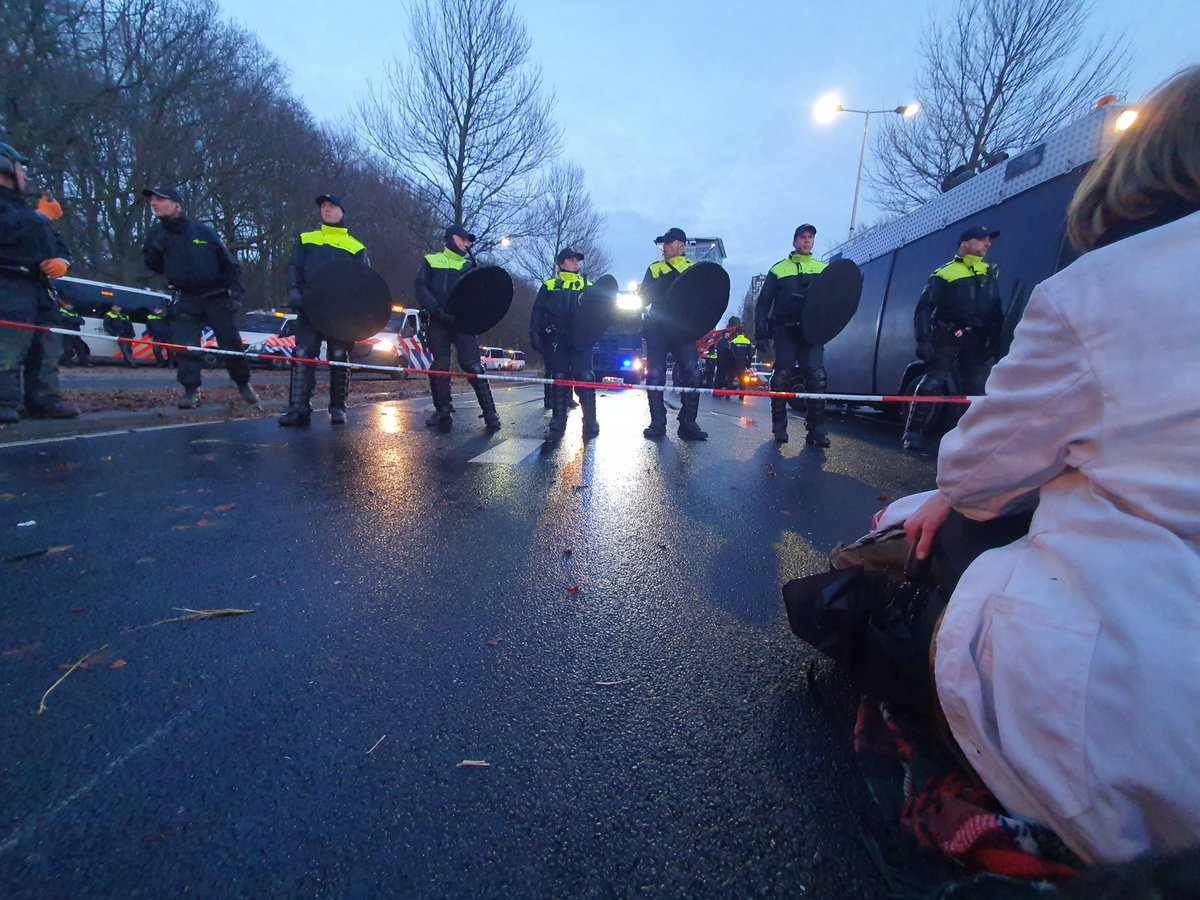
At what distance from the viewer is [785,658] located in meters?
1.65

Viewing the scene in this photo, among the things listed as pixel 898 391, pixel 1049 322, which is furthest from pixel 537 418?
pixel 1049 322

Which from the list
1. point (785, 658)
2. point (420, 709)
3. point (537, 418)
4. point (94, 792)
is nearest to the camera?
point (94, 792)

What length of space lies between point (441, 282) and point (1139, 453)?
20.3ft

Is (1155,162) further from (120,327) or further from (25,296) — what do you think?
(120,327)

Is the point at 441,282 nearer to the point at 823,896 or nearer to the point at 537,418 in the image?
the point at 537,418

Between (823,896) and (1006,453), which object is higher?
(1006,453)

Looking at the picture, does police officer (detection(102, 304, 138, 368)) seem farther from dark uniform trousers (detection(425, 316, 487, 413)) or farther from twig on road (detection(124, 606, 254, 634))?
twig on road (detection(124, 606, 254, 634))

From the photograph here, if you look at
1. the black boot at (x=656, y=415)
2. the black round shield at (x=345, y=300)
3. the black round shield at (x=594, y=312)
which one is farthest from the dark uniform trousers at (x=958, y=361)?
the black round shield at (x=345, y=300)

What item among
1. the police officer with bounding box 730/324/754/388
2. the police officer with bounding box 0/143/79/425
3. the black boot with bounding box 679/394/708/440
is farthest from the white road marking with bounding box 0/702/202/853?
the police officer with bounding box 730/324/754/388

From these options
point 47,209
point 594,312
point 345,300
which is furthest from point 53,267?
point 594,312

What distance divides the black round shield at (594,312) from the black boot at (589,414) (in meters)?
0.75

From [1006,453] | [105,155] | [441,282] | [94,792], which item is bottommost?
[94,792]

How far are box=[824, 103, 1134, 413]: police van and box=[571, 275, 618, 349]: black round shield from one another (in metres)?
3.94

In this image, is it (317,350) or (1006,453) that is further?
(317,350)
